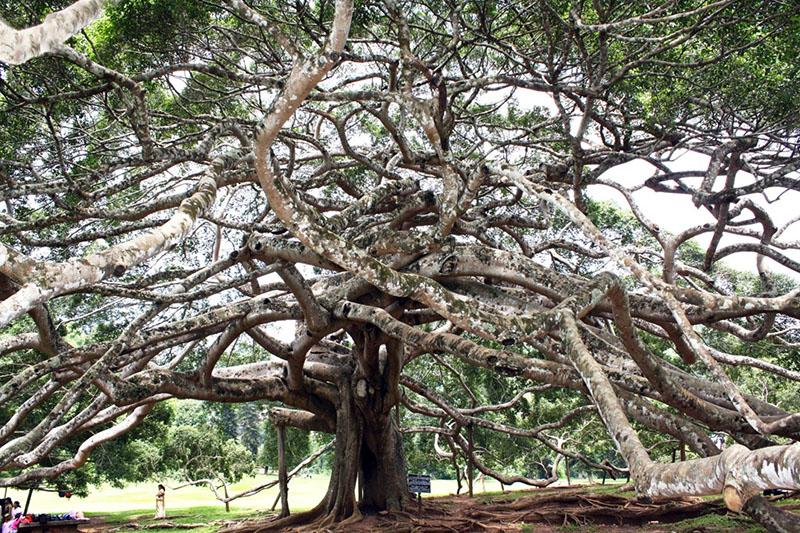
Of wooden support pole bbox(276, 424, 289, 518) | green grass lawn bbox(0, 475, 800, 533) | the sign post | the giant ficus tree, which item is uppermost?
the giant ficus tree

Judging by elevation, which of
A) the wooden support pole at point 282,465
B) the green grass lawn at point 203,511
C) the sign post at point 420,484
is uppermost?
the wooden support pole at point 282,465

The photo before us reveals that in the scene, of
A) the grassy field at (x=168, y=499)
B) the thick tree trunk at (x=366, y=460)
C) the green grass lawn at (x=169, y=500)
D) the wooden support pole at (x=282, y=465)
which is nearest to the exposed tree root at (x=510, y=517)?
the thick tree trunk at (x=366, y=460)

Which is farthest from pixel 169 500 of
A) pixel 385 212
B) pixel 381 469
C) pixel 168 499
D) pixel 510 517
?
pixel 385 212

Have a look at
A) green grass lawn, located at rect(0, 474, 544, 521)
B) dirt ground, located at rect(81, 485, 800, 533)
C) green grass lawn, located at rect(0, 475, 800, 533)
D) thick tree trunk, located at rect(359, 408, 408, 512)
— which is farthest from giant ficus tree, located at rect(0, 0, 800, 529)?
green grass lawn, located at rect(0, 474, 544, 521)

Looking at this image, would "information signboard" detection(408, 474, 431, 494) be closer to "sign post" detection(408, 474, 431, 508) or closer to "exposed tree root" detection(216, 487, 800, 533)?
"sign post" detection(408, 474, 431, 508)

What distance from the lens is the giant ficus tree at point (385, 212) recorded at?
16.4ft

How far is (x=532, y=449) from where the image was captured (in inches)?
742

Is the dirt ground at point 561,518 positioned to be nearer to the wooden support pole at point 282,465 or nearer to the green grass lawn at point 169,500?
the wooden support pole at point 282,465

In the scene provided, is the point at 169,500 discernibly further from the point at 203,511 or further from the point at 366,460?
the point at 366,460

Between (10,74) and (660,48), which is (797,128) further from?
(10,74)

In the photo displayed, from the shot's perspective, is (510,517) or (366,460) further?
(366,460)

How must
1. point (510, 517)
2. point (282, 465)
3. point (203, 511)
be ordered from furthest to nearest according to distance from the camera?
point (203, 511)
point (282, 465)
point (510, 517)

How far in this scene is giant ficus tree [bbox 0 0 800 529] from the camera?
16.4ft

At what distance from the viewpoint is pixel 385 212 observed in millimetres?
8812
